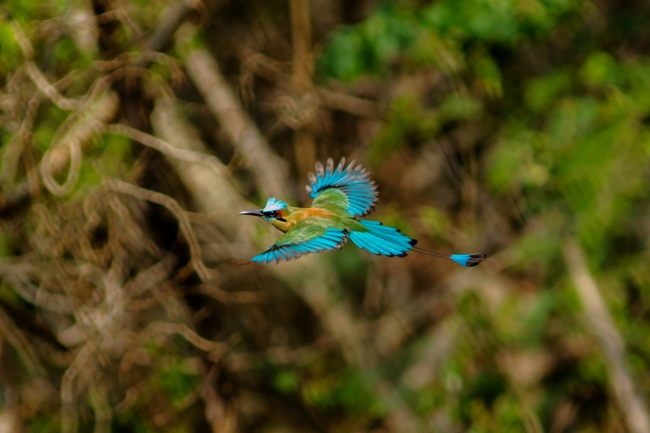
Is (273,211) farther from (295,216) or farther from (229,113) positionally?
(229,113)

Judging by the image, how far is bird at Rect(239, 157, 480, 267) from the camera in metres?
1.70

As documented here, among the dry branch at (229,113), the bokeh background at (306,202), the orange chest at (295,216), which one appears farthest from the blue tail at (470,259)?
the dry branch at (229,113)

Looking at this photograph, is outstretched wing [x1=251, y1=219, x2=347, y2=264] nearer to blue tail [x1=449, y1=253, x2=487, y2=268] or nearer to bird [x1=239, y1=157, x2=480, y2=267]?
bird [x1=239, y1=157, x2=480, y2=267]

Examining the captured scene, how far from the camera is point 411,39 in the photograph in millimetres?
5004

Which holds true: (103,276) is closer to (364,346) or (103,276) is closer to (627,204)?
(364,346)

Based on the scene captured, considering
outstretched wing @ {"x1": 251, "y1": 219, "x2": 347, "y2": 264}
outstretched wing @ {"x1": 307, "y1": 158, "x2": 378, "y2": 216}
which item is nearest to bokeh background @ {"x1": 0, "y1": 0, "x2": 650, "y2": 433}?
outstretched wing @ {"x1": 307, "y1": 158, "x2": 378, "y2": 216}


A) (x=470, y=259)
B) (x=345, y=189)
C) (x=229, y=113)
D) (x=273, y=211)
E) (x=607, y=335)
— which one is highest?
(x=229, y=113)

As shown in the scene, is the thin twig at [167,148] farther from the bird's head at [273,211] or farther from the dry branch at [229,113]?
the bird's head at [273,211]

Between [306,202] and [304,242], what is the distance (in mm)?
3871

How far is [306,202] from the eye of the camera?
559cm

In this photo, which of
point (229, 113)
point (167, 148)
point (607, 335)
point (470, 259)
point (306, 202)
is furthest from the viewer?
point (229, 113)

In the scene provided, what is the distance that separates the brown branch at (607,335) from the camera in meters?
5.87

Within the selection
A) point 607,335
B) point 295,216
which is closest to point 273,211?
point 295,216

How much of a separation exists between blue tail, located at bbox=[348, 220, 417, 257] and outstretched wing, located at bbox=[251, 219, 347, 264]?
0.19 feet
